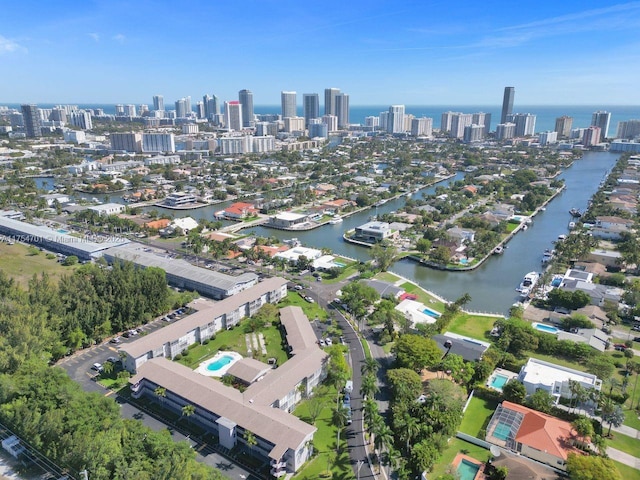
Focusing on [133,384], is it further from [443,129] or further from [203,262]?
[443,129]

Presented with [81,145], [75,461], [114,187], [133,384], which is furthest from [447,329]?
[81,145]

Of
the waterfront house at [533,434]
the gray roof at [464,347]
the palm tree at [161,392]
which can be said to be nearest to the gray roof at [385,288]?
the gray roof at [464,347]

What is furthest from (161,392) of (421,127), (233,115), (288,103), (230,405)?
(288,103)

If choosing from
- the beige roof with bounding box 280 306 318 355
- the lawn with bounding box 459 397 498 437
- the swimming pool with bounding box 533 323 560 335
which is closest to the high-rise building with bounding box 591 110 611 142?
the swimming pool with bounding box 533 323 560 335

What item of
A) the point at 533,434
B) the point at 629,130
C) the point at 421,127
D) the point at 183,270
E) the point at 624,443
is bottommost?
the point at 624,443

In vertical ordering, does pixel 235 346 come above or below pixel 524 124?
below

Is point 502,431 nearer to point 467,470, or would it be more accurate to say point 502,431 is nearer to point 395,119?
point 467,470

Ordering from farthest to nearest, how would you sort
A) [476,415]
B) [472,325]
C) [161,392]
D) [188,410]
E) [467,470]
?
1. [472,325]
2. [476,415]
3. [161,392]
4. [188,410]
5. [467,470]
